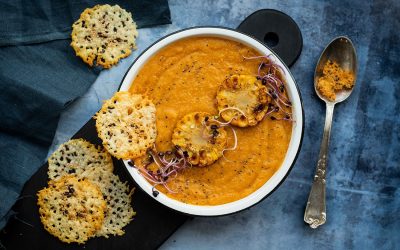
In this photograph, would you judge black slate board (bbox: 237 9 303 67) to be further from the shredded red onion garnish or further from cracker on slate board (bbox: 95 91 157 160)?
the shredded red onion garnish

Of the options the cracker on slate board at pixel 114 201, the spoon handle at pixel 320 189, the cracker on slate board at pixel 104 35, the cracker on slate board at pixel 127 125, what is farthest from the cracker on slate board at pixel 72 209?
the spoon handle at pixel 320 189

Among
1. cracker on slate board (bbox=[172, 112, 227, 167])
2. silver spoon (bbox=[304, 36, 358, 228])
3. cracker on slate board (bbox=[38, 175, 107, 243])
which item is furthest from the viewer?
silver spoon (bbox=[304, 36, 358, 228])

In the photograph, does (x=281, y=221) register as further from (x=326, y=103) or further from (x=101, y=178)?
(x=101, y=178)

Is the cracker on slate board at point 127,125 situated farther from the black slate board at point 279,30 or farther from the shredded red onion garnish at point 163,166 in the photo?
the black slate board at point 279,30

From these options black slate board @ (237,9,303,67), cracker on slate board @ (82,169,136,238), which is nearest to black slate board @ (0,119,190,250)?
cracker on slate board @ (82,169,136,238)

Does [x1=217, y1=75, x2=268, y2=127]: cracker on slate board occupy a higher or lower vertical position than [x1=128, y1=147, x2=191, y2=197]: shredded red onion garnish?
higher
